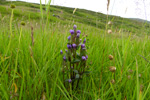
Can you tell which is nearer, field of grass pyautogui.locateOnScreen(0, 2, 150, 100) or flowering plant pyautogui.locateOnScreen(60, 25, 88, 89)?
field of grass pyautogui.locateOnScreen(0, 2, 150, 100)

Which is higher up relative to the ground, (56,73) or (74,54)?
(74,54)

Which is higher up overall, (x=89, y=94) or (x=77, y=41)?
(x=77, y=41)

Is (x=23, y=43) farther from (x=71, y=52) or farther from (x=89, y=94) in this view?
(x=89, y=94)

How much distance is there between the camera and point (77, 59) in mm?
1142

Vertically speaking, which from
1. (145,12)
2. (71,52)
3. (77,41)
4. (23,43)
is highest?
(145,12)

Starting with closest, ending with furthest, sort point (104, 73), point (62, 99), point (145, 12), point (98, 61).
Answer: point (62, 99)
point (104, 73)
point (98, 61)
point (145, 12)

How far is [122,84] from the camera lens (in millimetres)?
1149

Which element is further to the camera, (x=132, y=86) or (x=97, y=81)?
(x=97, y=81)

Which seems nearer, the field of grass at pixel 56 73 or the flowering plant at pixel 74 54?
the field of grass at pixel 56 73

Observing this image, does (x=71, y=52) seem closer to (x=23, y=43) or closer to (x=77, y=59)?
(x=77, y=59)

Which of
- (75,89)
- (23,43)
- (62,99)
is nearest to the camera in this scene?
(62,99)

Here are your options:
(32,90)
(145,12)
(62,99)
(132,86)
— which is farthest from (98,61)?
(145,12)

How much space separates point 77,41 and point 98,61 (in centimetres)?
65

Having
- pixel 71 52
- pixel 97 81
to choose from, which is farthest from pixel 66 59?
pixel 97 81
